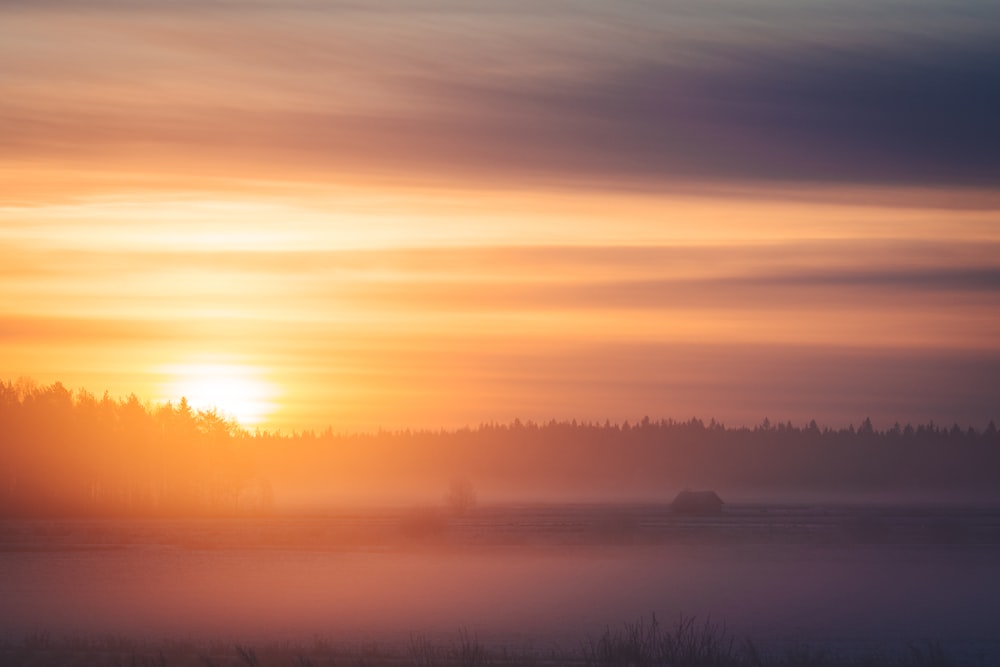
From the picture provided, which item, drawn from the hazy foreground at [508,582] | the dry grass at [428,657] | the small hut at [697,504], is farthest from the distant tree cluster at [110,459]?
the dry grass at [428,657]

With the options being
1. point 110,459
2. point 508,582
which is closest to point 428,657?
point 508,582

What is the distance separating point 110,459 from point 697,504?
7708 cm

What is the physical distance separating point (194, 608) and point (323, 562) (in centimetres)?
2905

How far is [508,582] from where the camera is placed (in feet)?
237

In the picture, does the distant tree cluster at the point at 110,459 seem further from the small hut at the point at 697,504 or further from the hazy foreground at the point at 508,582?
the small hut at the point at 697,504

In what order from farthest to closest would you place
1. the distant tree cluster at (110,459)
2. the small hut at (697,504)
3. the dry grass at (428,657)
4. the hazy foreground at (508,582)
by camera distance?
the distant tree cluster at (110,459) → the small hut at (697,504) → the hazy foreground at (508,582) → the dry grass at (428,657)

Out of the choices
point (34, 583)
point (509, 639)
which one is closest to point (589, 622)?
point (509, 639)

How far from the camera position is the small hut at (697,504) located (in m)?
149

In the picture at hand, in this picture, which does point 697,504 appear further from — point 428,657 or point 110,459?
point 428,657

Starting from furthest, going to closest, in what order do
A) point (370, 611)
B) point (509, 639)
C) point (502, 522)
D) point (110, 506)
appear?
point (110, 506) → point (502, 522) → point (370, 611) → point (509, 639)

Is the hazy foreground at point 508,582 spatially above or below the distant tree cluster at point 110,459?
below

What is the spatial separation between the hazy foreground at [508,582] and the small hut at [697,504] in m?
20.8

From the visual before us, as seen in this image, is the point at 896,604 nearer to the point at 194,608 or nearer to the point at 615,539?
the point at 194,608

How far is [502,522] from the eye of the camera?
455ft
